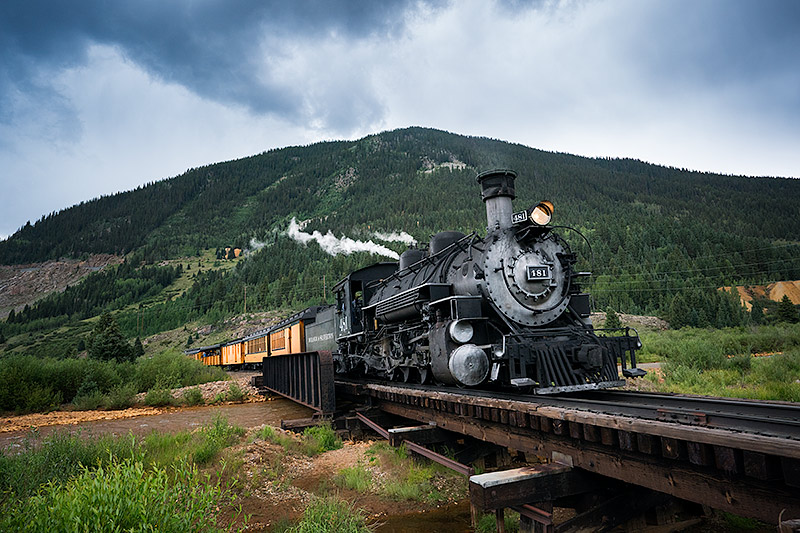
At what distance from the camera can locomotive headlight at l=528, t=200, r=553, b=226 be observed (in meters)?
8.04

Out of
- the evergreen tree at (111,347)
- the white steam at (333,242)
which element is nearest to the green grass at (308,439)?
the evergreen tree at (111,347)

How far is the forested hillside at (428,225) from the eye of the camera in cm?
6450

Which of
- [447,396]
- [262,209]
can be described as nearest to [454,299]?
[447,396]

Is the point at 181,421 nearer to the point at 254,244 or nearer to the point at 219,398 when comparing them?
the point at 219,398

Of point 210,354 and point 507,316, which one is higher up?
point 507,316

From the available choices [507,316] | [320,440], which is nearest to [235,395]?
[320,440]

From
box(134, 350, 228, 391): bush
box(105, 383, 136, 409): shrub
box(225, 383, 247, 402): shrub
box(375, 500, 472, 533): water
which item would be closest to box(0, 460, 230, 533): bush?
box(375, 500, 472, 533): water

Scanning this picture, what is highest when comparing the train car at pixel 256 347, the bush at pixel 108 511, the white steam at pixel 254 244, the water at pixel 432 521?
the white steam at pixel 254 244

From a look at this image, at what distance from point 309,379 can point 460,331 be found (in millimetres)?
6142

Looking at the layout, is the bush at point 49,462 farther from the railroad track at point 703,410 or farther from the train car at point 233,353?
the train car at point 233,353

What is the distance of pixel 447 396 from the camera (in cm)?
685

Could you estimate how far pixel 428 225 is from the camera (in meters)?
79.8

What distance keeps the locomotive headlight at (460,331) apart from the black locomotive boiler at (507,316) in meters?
0.02

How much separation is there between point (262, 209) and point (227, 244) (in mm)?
26568
